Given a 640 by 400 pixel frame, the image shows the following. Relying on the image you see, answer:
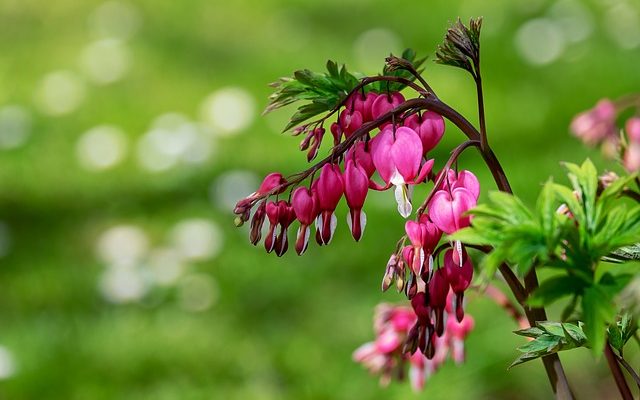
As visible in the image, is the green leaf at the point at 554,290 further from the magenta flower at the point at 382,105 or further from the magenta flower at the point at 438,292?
the magenta flower at the point at 382,105

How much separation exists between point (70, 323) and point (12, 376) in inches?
15.9

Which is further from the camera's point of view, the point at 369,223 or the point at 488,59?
the point at 488,59

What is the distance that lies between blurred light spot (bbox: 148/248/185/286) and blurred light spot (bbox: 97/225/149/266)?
0.06 m

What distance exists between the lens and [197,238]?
3740 mm

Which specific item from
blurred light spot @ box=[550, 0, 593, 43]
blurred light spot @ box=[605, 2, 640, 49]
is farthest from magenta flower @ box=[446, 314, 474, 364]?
blurred light spot @ box=[550, 0, 593, 43]

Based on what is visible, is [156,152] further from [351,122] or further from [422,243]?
[422,243]

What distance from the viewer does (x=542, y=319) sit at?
139 centimetres

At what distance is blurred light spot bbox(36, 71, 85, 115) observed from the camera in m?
4.74

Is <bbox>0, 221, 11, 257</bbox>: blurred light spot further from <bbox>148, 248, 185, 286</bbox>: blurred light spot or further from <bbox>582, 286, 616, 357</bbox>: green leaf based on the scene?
<bbox>582, 286, 616, 357</bbox>: green leaf

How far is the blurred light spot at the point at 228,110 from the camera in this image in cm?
450

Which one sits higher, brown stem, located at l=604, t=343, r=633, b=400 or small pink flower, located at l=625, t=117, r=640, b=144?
small pink flower, located at l=625, t=117, r=640, b=144

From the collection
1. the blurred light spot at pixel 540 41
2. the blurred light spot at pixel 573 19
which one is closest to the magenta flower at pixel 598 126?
the blurred light spot at pixel 540 41

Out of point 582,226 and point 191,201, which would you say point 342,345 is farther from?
point 582,226

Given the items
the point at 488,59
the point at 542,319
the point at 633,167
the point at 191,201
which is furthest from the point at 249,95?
the point at 542,319
